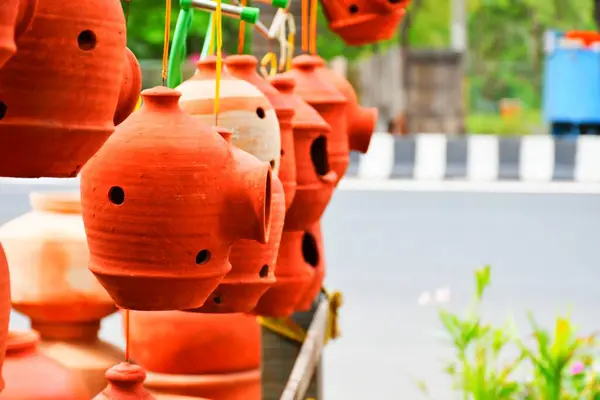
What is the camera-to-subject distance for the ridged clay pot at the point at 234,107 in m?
1.70

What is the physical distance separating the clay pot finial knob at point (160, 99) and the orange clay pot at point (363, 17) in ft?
3.46

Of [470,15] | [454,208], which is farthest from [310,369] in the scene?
[470,15]

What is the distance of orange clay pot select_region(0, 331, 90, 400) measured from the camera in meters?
1.76

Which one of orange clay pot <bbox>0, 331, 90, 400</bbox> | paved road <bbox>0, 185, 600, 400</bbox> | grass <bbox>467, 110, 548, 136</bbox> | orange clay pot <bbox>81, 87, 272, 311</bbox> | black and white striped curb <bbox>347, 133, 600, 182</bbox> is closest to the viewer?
orange clay pot <bbox>81, 87, 272, 311</bbox>

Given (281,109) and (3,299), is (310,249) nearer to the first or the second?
(281,109)

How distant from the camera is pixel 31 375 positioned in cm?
179

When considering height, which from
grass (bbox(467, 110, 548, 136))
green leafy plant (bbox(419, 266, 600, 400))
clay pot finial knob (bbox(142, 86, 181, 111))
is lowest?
grass (bbox(467, 110, 548, 136))

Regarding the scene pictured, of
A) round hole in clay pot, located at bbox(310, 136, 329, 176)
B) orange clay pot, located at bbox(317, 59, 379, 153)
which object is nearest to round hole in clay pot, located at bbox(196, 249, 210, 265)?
round hole in clay pot, located at bbox(310, 136, 329, 176)

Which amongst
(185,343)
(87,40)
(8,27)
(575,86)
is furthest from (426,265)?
(8,27)

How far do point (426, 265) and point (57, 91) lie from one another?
720cm

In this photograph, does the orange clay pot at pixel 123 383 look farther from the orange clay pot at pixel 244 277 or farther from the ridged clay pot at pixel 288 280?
the ridged clay pot at pixel 288 280

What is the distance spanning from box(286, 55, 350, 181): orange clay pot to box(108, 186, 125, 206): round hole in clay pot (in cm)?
78

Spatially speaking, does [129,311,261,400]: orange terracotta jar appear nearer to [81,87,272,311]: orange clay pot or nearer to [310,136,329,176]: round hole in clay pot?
[310,136,329,176]: round hole in clay pot

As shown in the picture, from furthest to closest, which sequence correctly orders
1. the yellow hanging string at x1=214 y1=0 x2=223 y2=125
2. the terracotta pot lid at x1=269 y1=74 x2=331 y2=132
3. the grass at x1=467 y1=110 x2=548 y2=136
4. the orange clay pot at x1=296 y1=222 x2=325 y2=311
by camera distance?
the grass at x1=467 y1=110 x2=548 y2=136 < the orange clay pot at x1=296 y1=222 x2=325 y2=311 < the terracotta pot lid at x1=269 y1=74 x2=331 y2=132 < the yellow hanging string at x1=214 y1=0 x2=223 y2=125
